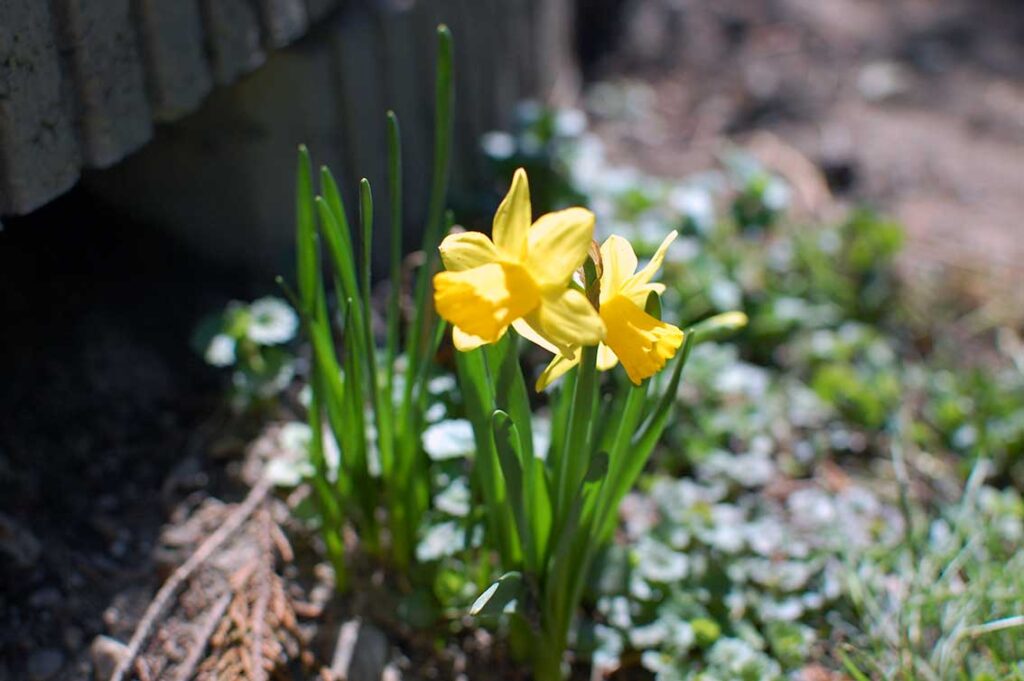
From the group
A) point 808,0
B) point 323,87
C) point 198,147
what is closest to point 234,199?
point 198,147

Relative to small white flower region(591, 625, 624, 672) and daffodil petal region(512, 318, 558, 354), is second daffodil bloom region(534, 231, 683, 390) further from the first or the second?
small white flower region(591, 625, 624, 672)

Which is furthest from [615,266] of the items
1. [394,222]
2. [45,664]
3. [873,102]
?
[873,102]

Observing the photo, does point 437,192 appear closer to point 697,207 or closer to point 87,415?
point 87,415

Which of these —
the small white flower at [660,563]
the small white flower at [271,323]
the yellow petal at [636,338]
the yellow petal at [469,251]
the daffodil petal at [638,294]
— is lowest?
the small white flower at [660,563]

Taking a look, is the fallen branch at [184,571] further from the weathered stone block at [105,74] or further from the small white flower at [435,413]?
the weathered stone block at [105,74]

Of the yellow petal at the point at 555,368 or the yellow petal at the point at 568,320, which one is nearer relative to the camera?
the yellow petal at the point at 568,320

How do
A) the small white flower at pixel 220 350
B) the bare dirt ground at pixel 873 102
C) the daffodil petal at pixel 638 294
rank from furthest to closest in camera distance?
the bare dirt ground at pixel 873 102 < the small white flower at pixel 220 350 < the daffodil petal at pixel 638 294

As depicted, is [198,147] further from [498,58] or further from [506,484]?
[506,484]

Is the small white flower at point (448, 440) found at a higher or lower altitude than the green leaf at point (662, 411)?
lower

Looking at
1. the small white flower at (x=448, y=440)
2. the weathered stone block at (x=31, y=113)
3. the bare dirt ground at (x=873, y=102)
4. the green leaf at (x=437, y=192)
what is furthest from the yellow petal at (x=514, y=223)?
the bare dirt ground at (x=873, y=102)
